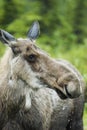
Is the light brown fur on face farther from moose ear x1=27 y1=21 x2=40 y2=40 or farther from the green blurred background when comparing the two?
the green blurred background

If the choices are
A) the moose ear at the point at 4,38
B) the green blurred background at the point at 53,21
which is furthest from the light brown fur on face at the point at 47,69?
the green blurred background at the point at 53,21

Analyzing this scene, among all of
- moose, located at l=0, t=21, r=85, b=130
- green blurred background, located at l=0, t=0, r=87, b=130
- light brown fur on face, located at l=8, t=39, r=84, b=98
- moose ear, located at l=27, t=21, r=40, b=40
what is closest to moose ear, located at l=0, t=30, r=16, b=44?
moose, located at l=0, t=21, r=85, b=130

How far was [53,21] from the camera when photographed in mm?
22031

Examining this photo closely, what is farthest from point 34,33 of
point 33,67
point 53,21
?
point 53,21

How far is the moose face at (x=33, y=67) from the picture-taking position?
31.5ft

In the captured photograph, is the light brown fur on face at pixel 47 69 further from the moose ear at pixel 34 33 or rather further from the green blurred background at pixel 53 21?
the green blurred background at pixel 53 21

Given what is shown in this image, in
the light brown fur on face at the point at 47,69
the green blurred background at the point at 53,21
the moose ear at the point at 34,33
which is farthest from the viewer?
the green blurred background at the point at 53,21

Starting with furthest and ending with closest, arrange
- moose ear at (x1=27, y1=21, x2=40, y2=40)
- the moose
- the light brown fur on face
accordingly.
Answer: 1. moose ear at (x1=27, y1=21, x2=40, y2=40)
2. the moose
3. the light brown fur on face

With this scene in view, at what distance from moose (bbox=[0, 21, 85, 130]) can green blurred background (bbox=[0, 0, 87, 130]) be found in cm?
869

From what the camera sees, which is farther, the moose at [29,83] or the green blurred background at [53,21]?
the green blurred background at [53,21]

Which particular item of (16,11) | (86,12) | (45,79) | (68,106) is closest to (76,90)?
(45,79)

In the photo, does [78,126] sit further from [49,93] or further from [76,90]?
[76,90]

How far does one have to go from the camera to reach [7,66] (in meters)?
10.0

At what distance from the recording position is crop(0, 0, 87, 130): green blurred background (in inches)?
789
